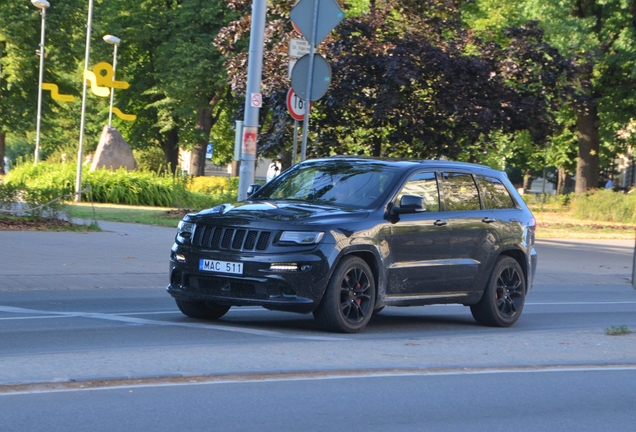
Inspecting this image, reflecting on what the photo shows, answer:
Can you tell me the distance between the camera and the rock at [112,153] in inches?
1399

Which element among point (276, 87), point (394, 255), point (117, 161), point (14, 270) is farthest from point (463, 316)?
point (117, 161)

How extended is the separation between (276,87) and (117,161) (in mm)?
15437

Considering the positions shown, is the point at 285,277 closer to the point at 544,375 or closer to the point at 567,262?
the point at 544,375

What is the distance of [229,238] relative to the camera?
931 cm

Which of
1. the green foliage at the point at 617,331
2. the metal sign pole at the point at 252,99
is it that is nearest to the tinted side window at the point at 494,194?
the green foliage at the point at 617,331

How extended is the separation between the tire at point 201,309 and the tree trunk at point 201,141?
138ft

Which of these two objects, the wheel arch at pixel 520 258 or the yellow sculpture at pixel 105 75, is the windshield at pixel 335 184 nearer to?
the wheel arch at pixel 520 258

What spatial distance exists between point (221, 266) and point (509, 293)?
11.4 ft

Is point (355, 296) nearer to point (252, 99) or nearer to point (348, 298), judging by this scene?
point (348, 298)

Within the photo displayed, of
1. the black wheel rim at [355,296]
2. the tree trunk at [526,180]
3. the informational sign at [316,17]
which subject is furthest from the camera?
the tree trunk at [526,180]

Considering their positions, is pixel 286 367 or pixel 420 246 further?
pixel 420 246

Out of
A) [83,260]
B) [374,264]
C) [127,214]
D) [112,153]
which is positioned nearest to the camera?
[374,264]

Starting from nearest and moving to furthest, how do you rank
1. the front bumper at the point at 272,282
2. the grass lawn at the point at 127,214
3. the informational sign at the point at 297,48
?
the front bumper at the point at 272,282, the informational sign at the point at 297,48, the grass lawn at the point at 127,214

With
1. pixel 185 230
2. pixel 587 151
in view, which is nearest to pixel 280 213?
pixel 185 230
